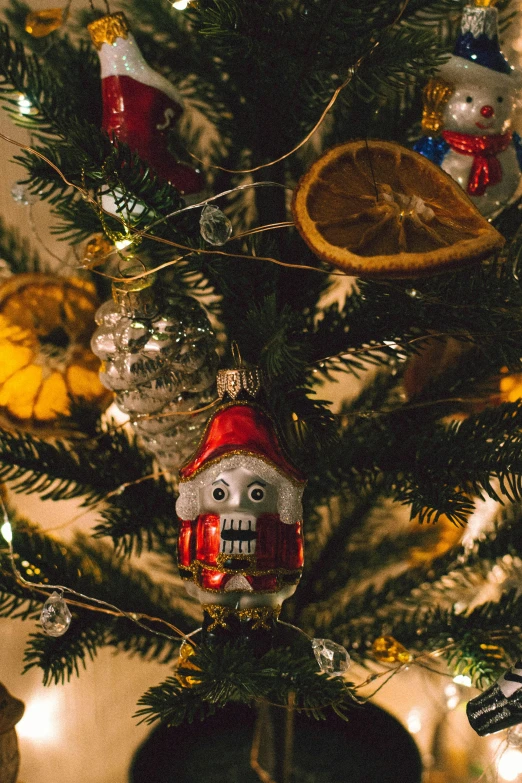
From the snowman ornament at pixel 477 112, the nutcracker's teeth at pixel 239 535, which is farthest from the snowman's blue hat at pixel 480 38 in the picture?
the nutcracker's teeth at pixel 239 535

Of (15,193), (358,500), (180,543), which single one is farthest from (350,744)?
(15,193)

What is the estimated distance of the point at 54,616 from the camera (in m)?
0.47

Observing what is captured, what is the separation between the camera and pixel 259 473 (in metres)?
0.45

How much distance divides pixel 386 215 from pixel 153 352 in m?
0.19

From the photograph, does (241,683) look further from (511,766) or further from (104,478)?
(511,766)

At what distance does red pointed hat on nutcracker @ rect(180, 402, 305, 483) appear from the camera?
450mm

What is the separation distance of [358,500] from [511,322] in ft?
0.96

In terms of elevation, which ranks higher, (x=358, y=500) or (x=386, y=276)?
(x=386, y=276)

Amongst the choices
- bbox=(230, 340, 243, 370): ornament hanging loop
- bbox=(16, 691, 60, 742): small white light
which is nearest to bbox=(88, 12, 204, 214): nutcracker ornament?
bbox=(230, 340, 243, 370): ornament hanging loop

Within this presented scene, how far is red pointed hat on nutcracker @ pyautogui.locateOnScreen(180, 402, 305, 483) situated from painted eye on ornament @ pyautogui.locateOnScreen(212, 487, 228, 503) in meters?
0.02

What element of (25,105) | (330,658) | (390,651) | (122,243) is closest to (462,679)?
(390,651)

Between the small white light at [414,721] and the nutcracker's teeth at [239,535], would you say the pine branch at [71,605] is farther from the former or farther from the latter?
the small white light at [414,721]

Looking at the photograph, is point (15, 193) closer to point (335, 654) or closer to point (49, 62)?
point (49, 62)

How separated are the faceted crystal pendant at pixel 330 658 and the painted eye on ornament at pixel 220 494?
10 centimetres
